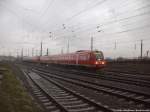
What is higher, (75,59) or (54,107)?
(75,59)

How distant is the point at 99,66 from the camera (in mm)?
34625

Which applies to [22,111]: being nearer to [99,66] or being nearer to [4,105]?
[4,105]

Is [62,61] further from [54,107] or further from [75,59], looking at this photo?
[54,107]

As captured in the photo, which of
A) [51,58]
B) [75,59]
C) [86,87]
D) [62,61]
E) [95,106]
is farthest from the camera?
[51,58]

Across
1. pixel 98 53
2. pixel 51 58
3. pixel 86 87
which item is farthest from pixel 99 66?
pixel 51 58

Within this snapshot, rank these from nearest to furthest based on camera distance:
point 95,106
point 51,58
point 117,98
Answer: point 95,106
point 117,98
point 51,58

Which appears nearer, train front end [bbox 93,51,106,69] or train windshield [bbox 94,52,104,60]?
train front end [bbox 93,51,106,69]

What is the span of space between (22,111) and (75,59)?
107 feet

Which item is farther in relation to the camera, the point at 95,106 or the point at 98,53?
the point at 98,53

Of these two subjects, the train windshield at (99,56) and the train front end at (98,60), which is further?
the train windshield at (99,56)

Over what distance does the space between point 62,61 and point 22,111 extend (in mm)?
43406

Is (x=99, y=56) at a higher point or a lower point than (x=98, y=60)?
higher

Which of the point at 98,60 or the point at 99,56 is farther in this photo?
the point at 99,56

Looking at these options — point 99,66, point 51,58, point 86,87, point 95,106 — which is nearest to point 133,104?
point 95,106
